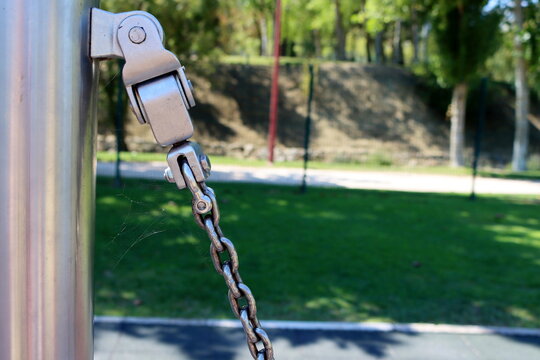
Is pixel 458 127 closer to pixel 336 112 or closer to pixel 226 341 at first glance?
pixel 336 112

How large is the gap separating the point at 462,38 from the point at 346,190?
29.3 feet

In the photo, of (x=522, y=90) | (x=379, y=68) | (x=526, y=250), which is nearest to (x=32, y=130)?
(x=526, y=250)

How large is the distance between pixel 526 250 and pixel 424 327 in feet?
10.9

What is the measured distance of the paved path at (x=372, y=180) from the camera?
42.2ft

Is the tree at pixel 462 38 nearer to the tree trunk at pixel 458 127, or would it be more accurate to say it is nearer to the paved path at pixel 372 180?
the tree trunk at pixel 458 127

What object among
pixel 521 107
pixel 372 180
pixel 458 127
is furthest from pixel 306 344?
pixel 521 107

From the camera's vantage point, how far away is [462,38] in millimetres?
18641

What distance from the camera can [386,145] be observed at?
24.6m

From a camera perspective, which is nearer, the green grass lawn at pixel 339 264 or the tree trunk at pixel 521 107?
the green grass lawn at pixel 339 264

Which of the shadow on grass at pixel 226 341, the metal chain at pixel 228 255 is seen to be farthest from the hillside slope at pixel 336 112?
the metal chain at pixel 228 255

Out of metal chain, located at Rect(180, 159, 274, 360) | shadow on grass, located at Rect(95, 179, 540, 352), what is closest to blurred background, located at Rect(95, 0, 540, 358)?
shadow on grass, located at Rect(95, 179, 540, 352)

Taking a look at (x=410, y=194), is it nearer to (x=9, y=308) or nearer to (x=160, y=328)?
(x=160, y=328)

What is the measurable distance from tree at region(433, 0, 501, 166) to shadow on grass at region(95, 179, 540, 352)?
9709 mm

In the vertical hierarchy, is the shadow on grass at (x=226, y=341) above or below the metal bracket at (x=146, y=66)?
below
